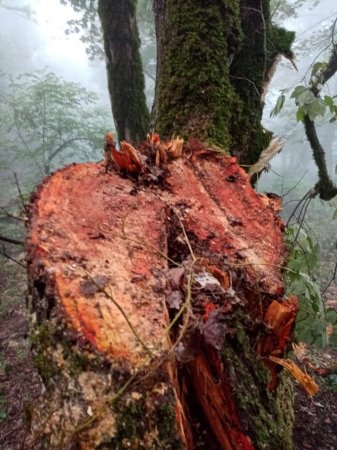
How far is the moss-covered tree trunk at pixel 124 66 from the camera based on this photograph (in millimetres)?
4137

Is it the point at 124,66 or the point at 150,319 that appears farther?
the point at 124,66

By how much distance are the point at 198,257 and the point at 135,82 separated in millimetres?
3548

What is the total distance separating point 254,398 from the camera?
1017 mm

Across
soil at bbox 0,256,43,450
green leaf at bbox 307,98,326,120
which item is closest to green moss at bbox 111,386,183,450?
soil at bbox 0,256,43,450

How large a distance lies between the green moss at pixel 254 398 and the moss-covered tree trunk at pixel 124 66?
3526 mm

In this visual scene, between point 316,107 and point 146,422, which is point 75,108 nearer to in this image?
point 316,107

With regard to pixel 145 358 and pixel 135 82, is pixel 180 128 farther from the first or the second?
pixel 135 82

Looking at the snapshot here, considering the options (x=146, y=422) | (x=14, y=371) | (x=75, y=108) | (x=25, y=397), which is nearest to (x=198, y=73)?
(x=146, y=422)

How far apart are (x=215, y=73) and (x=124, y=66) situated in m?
2.45

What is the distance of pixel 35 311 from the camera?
1.04 metres

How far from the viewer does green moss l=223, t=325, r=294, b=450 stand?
97cm

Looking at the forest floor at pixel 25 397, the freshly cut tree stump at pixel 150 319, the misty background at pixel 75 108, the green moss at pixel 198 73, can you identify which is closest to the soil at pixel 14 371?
the forest floor at pixel 25 397

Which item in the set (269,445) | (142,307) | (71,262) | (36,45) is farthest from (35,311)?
(36,45)

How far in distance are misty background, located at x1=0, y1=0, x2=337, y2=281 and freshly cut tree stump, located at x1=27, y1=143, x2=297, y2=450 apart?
1.41m
